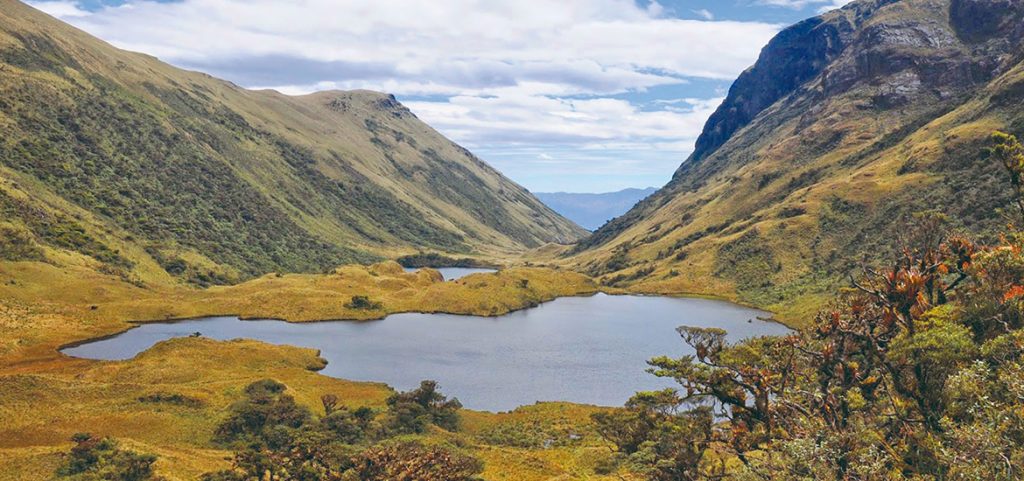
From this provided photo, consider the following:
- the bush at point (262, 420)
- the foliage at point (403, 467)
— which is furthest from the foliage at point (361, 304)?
the foliage at point (403, 467)

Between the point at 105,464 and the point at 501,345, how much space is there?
8413 centimetres

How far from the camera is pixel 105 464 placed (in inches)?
2018

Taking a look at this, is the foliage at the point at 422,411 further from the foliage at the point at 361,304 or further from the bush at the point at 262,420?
the foliage at the point at 361,304

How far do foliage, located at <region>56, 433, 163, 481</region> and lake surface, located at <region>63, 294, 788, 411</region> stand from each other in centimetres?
4585

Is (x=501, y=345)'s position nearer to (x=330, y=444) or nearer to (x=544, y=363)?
(x=544, y=363)

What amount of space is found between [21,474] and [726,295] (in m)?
178

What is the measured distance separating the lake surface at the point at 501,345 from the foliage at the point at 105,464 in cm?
4585

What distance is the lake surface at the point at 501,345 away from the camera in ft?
323

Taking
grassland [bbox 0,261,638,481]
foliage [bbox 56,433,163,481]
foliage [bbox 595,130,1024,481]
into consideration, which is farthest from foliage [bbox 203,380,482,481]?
foliage [bbox 595,130,1024,481]

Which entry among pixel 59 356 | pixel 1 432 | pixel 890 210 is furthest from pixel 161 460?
pixel 890 210

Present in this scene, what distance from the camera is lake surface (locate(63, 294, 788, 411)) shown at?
98500 mm

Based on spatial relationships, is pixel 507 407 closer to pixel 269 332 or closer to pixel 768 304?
pixel 269 332

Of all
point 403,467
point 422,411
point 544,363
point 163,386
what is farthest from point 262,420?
point 544,363

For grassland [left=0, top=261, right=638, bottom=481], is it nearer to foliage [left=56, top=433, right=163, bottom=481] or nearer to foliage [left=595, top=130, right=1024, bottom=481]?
foliage [left=56, top=433, right=163, bottom=481]
